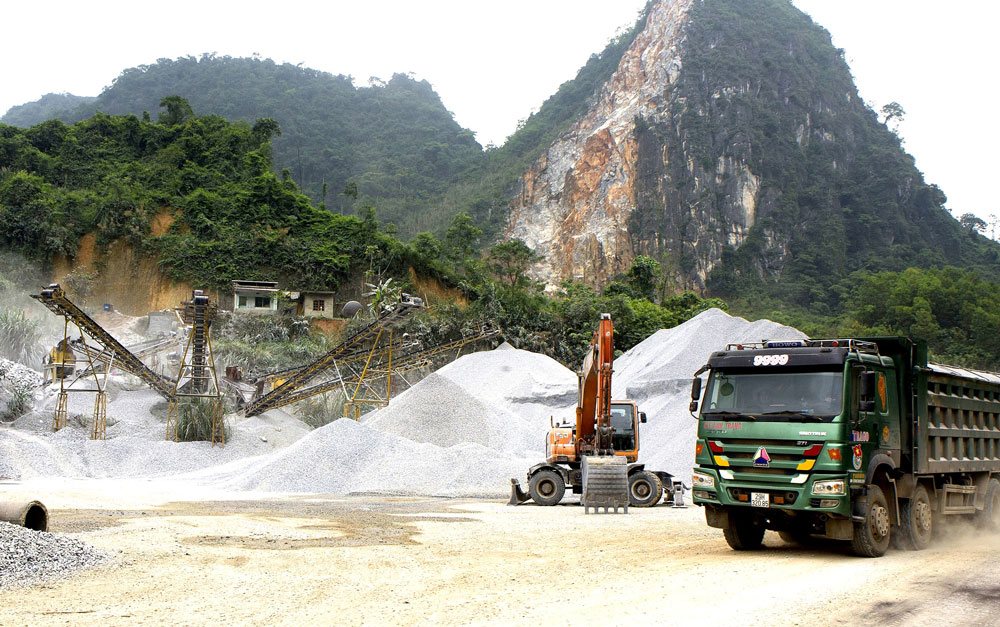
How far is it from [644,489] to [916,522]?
310 inches

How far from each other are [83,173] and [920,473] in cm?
6795

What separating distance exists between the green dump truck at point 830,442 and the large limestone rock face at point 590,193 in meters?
80.3

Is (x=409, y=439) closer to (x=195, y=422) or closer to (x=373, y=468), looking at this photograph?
(x=373, y=468)

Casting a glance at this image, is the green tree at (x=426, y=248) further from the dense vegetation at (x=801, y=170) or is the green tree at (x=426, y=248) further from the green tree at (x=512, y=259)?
the dense vegetation at (x=801, y=170)

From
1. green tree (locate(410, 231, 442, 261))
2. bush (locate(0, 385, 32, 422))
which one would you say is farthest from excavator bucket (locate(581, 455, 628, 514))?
green tree (locate(410, 231, 442, 261))

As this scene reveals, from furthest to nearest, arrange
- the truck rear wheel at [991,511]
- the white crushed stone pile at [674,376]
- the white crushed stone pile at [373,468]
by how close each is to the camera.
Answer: the white crushed stone pile at [674,376] → the white crushed stone pile at [373,468] → the truck rear wheel at [991,511]

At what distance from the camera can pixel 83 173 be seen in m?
64.6

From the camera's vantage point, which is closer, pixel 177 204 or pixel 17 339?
A: pixel 17 339

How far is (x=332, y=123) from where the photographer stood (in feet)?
394

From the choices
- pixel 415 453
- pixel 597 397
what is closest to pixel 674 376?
pixel 415 453

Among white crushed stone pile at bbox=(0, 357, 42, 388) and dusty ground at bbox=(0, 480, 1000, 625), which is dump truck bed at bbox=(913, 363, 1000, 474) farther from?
white crushed stone pile at bbox=(0, 357, 42, 388)

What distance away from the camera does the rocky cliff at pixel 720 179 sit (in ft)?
315

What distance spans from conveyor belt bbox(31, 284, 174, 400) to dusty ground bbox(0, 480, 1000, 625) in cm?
1383

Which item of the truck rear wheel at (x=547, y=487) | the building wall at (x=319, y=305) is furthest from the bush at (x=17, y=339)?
the truck rear wheel at (x=547, y=487)
